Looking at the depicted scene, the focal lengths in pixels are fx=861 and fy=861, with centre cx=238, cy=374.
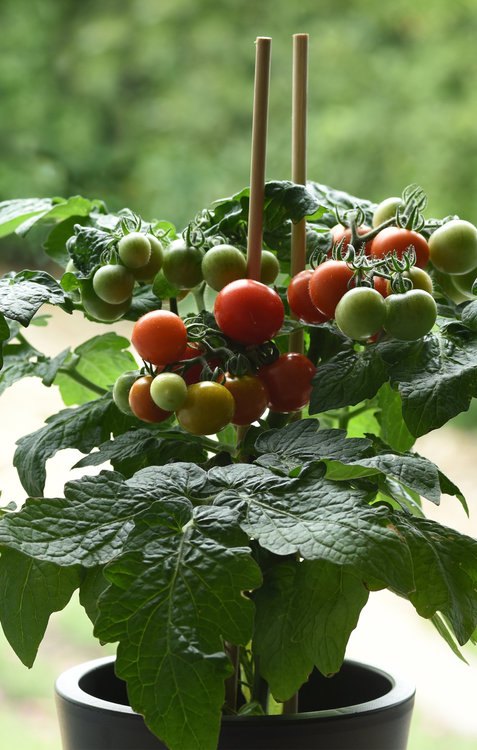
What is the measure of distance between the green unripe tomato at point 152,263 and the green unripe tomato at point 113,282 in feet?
0.03

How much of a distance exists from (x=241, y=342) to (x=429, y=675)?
6.09 feet

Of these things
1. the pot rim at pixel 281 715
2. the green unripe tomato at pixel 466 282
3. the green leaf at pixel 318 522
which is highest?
the green unripe tomato at pixel 466 282

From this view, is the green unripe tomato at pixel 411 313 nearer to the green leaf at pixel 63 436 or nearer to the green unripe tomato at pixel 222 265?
the green unripe tomato at pixel 222 265

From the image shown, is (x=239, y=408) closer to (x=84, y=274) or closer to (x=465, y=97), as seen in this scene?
(x=84, y=274)

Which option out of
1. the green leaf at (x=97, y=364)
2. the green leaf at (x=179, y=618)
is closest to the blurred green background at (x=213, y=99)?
the green leaf at (x=97, y=364)

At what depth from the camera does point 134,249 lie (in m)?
0.53

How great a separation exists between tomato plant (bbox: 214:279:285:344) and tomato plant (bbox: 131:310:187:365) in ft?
0.09

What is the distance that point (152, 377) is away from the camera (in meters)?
0.53

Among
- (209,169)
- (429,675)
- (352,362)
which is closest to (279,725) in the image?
(352,362)

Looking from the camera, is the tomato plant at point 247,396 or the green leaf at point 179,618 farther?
the tomato plant at point 247,396

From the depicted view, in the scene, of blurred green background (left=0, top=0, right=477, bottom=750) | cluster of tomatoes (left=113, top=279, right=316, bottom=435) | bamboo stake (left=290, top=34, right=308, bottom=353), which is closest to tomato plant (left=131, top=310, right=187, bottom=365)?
cluster of tomatoes (left=113, top=279, right=316, bottom=435)

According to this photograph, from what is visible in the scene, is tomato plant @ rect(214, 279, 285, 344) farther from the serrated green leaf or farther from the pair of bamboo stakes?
the serrated green leaf

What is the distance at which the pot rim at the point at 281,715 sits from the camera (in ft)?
1.48

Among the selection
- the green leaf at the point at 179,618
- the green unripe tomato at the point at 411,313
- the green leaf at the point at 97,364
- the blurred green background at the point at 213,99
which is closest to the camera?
the green leaf at the point at 179,618
